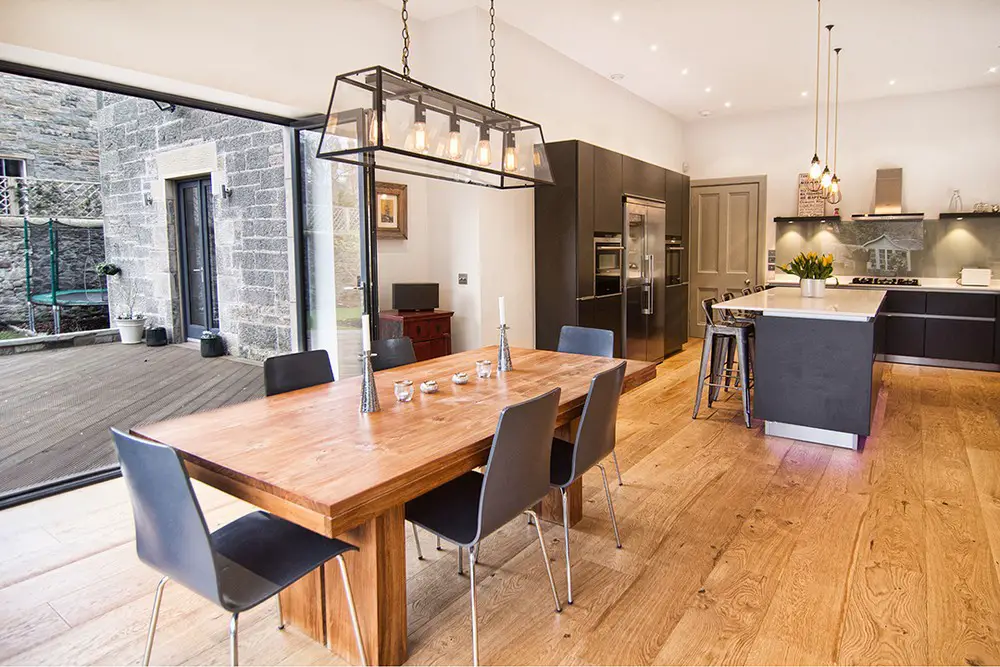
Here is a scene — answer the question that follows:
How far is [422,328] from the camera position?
491 cm

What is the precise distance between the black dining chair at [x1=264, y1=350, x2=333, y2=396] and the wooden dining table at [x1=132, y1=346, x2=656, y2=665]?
0.14 metres

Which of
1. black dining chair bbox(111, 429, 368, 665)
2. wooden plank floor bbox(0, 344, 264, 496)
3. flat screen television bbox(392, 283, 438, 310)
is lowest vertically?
wooden plank floor bbox(0, 344, 264, 496)

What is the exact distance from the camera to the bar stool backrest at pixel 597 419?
2.38 metres

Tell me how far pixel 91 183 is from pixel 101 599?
24.8ft

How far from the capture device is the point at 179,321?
7559mm

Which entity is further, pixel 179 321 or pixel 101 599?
pixel 179 321

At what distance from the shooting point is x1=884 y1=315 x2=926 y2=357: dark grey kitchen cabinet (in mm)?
6805

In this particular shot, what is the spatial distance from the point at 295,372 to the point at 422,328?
2155 millimetres

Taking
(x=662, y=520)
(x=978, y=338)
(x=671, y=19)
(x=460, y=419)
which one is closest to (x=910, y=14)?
(x=671, y=19)

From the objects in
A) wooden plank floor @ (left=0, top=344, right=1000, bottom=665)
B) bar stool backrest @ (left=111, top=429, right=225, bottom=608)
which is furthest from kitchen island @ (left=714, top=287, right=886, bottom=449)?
bar stool backrest @ (left=111, top=429, right=225, bottom=608)

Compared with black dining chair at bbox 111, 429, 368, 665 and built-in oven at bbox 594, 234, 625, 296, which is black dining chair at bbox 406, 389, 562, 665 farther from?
built-in oven at bbox 594, 234, 625, 296

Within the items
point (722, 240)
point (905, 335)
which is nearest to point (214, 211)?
point (722, 240)

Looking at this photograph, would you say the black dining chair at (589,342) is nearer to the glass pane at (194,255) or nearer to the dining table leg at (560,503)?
the dining table leg at (560,503)

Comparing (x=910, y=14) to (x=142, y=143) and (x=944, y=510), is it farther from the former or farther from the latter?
(x=142, y=143)
